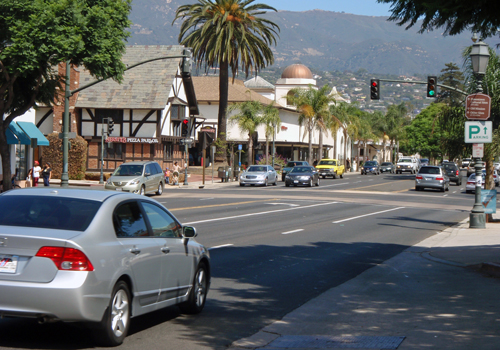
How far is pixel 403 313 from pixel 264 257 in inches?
214

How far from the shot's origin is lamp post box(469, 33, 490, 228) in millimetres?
18828

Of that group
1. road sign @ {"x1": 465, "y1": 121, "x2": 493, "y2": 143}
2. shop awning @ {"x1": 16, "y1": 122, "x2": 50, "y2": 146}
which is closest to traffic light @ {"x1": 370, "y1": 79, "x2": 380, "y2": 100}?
road sign @ {"x1": 465, "y1": 121, "x2": 493, "y2": 143}

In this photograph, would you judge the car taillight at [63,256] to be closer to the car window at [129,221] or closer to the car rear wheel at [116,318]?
the car rear wheel at [116,318]

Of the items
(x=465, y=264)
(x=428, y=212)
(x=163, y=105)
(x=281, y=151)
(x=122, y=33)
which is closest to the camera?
(x=465, y=264)

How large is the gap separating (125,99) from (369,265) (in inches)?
1714

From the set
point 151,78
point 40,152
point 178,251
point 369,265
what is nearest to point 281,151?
point 151,78

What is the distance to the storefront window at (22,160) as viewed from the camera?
4078 centimetres

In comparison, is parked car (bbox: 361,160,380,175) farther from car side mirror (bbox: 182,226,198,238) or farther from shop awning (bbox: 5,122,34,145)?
car side mirror (bbox: 182,226,198,238)

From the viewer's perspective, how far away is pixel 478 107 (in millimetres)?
18641

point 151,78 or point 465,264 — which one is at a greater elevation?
point 151,78

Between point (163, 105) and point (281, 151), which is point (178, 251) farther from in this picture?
point (281, 151)

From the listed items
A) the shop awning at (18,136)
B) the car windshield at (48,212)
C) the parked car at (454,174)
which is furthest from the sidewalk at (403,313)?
the parked car at (454,174)

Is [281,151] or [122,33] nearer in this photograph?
[122,33]

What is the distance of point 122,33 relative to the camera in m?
26.3
